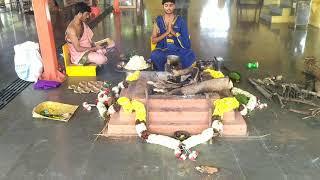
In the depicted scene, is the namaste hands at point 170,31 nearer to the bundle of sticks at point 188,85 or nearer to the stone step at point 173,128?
the bundle of sticks at point 188,85

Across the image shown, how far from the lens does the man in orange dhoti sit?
5066 millimetres

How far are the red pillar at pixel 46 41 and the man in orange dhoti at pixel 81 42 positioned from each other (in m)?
0.36

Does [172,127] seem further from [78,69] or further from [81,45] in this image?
[81,45]

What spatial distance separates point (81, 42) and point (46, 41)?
0.70 m

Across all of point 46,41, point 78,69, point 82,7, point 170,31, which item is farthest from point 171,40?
point 46,41

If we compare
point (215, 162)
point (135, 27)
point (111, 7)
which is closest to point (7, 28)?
point (135, 27)

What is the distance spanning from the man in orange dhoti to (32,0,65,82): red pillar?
36cm

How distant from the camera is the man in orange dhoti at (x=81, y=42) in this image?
507 cm

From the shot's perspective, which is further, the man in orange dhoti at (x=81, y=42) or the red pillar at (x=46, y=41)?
the man in orange dhoti at (x=81, y=42)

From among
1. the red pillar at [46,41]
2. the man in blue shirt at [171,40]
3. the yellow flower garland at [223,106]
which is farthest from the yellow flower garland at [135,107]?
the red pillar at [46,41]

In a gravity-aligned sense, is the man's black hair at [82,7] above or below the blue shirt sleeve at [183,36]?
above

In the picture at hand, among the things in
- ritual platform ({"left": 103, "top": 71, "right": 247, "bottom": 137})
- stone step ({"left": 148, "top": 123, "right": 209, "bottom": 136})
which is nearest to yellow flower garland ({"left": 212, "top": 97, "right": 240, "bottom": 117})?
ritual platform ({"left": 103, "top": 71, "right": 247, "bottom": 137})

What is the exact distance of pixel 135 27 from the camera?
9.59 metres

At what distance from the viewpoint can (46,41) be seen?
483 cm
